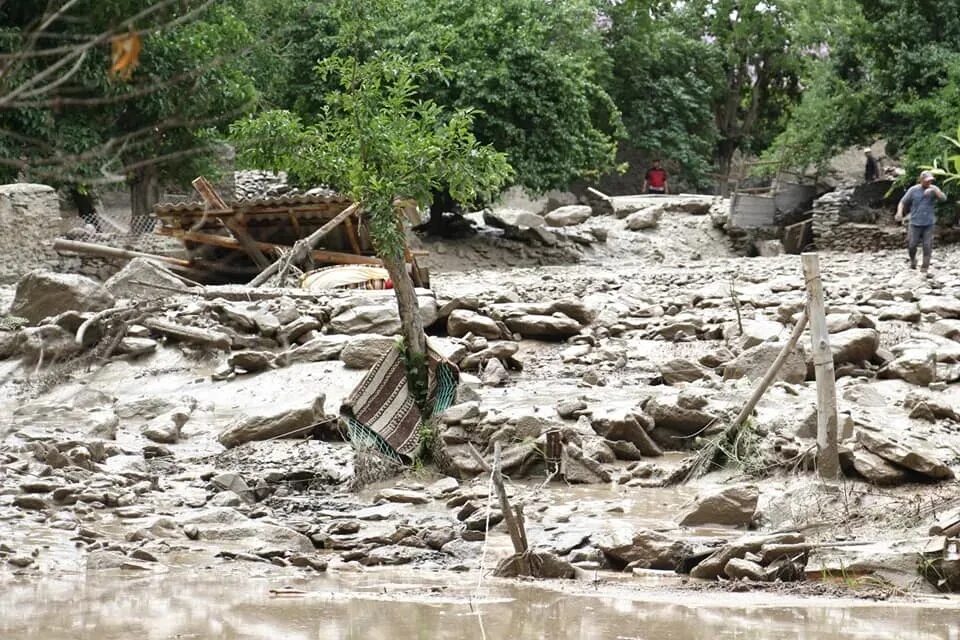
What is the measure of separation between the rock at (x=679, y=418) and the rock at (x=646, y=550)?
8.12 ft

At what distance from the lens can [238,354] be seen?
38.1 feet

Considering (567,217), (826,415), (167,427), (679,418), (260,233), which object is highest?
(826,415)

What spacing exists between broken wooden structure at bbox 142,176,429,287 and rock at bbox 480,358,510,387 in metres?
5.19

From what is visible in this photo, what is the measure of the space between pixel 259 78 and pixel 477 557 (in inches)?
730

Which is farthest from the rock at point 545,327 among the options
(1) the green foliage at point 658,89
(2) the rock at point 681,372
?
(1) the green foliage at point 658,89

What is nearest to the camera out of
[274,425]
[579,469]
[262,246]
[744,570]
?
[744,570]

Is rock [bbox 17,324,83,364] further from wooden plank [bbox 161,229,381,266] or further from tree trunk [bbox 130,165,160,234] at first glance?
tree trunk [bbox 130,165,160,234]

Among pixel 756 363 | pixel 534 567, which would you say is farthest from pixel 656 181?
pixel 534 567

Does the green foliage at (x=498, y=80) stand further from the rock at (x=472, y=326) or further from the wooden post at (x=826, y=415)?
the wooden post at (x=826, y=415)

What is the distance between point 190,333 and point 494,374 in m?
3.23

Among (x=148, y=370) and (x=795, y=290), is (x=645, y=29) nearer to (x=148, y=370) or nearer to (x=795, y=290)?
(x=795, y=290)

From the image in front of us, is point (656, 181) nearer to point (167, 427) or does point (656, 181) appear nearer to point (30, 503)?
point (167, 427)

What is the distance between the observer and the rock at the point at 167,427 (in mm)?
9828

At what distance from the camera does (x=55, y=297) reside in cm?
1359
